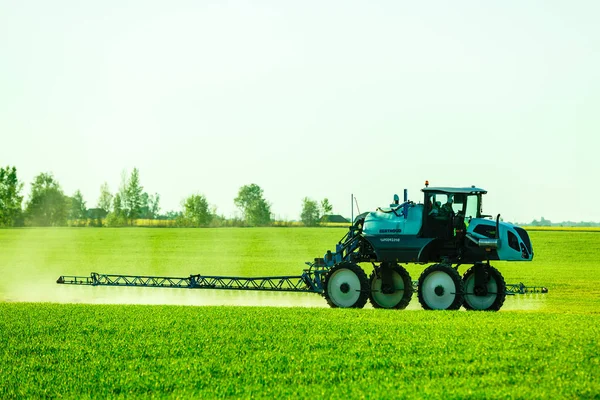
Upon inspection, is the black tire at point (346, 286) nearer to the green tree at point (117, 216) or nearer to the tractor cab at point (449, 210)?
the tractor cab at point (449, 210)

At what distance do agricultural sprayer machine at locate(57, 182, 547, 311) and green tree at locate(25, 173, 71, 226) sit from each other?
7271 centimetres

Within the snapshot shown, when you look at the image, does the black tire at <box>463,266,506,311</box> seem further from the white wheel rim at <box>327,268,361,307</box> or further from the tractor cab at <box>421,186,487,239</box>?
the white wheel rim at <box>327,268,361,307</box>

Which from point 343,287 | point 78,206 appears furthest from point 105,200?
point 343,287

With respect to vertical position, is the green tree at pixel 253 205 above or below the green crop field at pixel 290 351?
above

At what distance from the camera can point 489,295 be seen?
2097cm

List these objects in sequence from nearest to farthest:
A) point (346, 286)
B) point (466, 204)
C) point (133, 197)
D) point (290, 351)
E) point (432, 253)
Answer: point (290, 351), point (466, 204), point (432, 253), point (346, 286), point (133, 197)

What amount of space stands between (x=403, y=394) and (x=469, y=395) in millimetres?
965

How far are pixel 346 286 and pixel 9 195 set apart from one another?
69.5 meters

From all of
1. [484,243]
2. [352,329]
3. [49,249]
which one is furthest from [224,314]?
[49,249]

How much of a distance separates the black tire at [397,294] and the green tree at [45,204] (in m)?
73.9

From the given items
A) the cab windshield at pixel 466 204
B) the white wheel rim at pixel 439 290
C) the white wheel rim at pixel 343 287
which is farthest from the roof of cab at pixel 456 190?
the white wheel rim at pixel 343 287

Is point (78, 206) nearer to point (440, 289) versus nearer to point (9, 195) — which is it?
point (9, 195)

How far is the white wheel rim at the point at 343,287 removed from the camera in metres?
21.7

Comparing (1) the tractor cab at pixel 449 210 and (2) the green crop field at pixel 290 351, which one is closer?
(2) the green crop field at pixel 290 351
